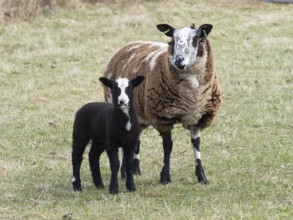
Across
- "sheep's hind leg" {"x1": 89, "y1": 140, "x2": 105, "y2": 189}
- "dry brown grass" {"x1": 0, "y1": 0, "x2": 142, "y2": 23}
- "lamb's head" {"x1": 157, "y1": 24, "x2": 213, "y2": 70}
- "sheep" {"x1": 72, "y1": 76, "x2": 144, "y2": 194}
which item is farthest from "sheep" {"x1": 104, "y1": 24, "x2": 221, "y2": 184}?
"dry brown grass" {"x1": 0, "y1": 0, "x2": 142, "y2": 23}

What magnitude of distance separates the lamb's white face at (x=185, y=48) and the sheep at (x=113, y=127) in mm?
512

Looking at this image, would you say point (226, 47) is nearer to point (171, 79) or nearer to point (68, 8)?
point (68, 8)

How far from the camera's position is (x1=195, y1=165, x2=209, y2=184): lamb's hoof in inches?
362

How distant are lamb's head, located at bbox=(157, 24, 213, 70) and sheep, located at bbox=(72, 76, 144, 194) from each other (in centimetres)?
52

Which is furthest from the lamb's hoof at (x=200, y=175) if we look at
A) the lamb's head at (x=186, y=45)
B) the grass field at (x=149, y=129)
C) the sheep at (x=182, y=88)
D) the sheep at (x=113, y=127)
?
the lamb's head at (x=186, y=45)

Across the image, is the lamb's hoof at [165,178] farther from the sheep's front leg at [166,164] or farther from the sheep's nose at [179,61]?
the sheep's nose at [179,61]

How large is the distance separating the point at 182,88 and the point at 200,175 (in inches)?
43.5

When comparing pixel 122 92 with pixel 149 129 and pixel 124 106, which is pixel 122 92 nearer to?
pixel 124 106

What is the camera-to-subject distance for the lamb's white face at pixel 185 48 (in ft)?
29.0

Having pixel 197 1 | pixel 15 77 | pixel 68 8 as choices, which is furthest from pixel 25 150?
pixel 197 1

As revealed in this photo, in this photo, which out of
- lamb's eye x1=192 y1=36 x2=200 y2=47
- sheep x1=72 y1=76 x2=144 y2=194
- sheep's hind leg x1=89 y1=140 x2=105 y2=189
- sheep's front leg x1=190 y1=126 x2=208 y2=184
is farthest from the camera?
sheep's front leg x1=190 y1=126 x2=208 y2=184

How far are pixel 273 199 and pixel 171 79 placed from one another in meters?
2.14

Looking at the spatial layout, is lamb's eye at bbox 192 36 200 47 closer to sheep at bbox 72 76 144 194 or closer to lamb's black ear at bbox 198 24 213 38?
lamb's black ear at bbox 198 24 213 38

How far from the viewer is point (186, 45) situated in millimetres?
8922
